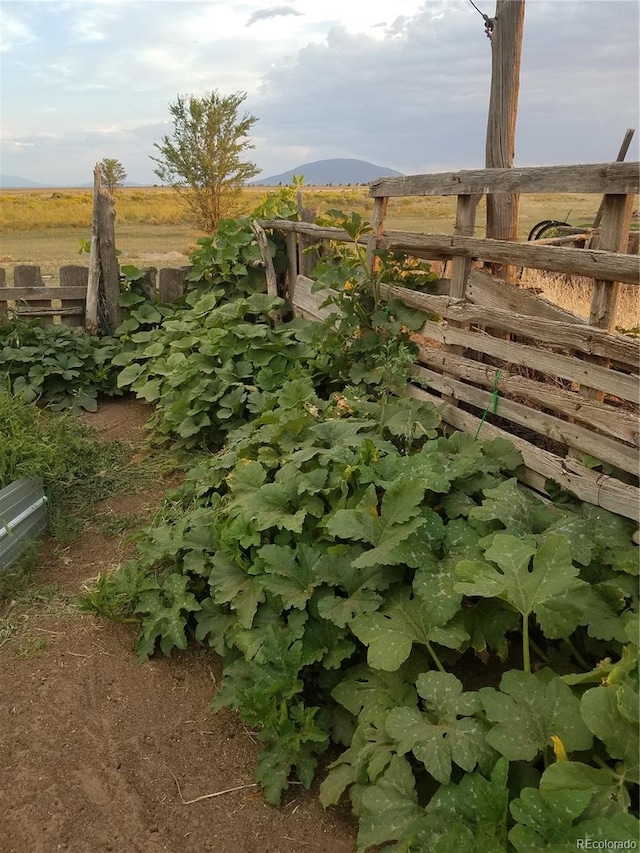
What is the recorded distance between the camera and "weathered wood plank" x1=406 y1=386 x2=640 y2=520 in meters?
2.74

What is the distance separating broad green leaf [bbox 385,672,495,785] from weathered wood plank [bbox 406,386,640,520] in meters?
1.08

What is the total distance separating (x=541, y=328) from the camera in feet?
10.4

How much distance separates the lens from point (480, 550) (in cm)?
275

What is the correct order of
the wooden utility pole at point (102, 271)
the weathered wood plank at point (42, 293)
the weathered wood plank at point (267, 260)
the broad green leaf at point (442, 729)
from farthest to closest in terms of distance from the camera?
the wooden utility pole at point (102, 271)
the weathered wood plank at point (42, 293)
the weathered wood plank at point (267, 260)
the broad green leaf at point (442, 729)

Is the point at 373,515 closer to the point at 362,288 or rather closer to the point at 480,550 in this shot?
the point at 480,550

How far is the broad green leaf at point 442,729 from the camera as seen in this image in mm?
2150

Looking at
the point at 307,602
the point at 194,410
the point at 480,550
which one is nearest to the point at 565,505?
the point at 480,550

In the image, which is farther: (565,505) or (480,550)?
(565,505)

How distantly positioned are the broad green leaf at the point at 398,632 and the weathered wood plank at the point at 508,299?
165 centimetres

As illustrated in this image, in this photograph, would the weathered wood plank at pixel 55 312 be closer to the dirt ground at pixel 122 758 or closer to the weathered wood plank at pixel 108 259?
the weathered wood plank at pixel 108 259

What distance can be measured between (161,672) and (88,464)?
8.00 feet

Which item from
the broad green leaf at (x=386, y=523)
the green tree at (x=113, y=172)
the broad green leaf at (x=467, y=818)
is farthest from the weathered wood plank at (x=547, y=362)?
the green tree at (x=113, y=172)

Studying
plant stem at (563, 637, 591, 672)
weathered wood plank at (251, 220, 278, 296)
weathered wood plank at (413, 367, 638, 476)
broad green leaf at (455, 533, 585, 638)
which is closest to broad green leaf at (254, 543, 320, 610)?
broad green leaf at (455, 533, 585, 638)

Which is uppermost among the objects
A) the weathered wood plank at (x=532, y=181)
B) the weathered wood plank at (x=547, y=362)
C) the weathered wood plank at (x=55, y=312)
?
the weathered wood plank at (x=532, y=181)
